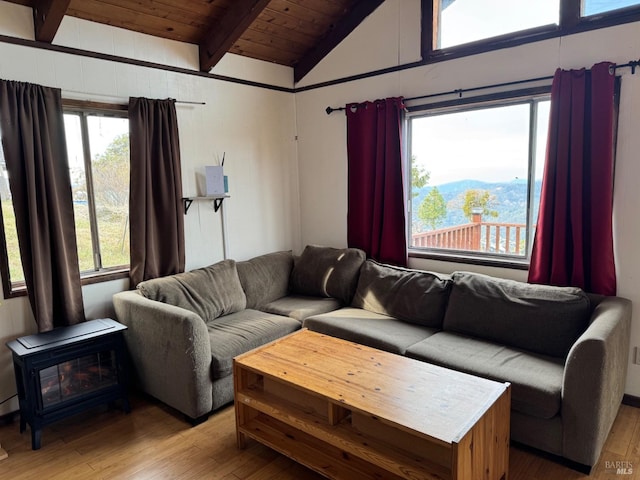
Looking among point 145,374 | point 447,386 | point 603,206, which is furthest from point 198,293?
point 603,206

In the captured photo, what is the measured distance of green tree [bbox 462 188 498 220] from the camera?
3324 millimetres

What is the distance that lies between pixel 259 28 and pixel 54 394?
313cm

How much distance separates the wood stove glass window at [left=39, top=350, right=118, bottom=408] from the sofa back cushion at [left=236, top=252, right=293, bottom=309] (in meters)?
1.21

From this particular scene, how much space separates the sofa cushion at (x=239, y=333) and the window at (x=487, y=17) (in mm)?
2537

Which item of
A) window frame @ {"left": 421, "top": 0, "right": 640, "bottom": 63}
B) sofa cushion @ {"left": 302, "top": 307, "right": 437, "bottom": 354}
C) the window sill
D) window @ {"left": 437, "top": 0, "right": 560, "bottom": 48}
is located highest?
window @ {"left": 437, "top": 0, "right": 560, "bottom": 48}

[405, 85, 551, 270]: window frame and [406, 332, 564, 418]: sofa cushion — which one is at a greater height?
[405, 85, 551, 270]: window frame

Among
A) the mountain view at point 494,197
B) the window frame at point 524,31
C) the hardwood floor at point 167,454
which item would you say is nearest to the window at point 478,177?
the mountain view at point 494,197

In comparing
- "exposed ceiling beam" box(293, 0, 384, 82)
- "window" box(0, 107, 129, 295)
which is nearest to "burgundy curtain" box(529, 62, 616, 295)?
"exposed ceiling beam" box(293, 0, 384, 82)

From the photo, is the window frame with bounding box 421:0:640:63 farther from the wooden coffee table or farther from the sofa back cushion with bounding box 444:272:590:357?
the wooden coffee table

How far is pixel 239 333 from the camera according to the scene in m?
3.04

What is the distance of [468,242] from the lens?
347 centimetres

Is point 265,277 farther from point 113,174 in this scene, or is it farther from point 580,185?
point 580,185

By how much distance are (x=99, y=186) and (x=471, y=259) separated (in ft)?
9.38

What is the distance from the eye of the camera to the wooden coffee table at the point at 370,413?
176 centimetres
